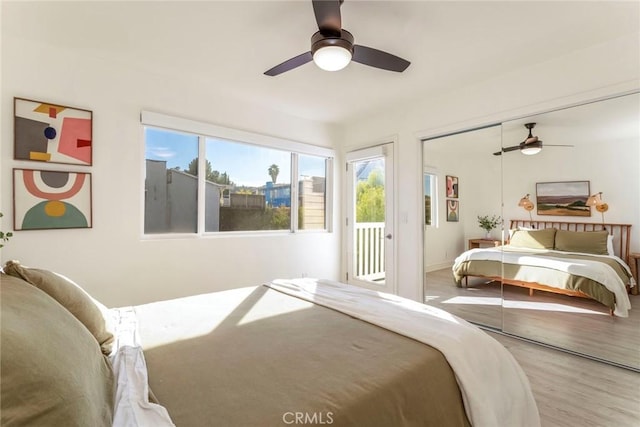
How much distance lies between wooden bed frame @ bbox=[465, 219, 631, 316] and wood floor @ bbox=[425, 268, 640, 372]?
48 mm

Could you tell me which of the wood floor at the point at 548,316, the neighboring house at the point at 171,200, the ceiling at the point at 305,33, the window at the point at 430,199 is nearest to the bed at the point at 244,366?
the neighboring house at the point at 171,200

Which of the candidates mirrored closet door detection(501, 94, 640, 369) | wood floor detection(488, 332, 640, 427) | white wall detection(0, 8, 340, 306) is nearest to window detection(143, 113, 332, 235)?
white wall detection(0, 8, 340, 306)

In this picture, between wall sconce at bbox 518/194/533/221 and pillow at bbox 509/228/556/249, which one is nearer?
pillow at bbox 509/228/556/249

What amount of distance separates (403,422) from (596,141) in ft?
9.22

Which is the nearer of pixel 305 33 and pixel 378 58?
pixel 378 58

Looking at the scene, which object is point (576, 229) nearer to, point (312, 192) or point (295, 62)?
point (295, 62)

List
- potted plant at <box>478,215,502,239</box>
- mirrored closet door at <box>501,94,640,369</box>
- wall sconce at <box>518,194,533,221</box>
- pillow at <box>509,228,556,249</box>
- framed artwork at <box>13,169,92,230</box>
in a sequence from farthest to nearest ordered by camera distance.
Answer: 1. potted plant at <box>478,215,502,239</box>
2. wall sconce at <box>518,194,533,221</box>
3. pillow at <box>509,228,556,249</box>
4. mirrored closet door at <box>501,94,640,369</box>
5. framed artwork at <box>13,169,92,230</box>

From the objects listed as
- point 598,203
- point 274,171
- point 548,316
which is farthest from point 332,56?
point 548,316

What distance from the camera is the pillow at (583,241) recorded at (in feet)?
8.32

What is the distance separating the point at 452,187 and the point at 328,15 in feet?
8.12

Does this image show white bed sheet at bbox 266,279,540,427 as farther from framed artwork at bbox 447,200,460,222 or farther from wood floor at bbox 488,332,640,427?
framed artwork at bbox 447,200,460,222

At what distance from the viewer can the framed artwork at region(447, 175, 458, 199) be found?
11.5ft

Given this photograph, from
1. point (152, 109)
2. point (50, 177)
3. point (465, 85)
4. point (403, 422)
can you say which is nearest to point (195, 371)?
point (403, 422)

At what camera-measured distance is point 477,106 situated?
3.10 meters
